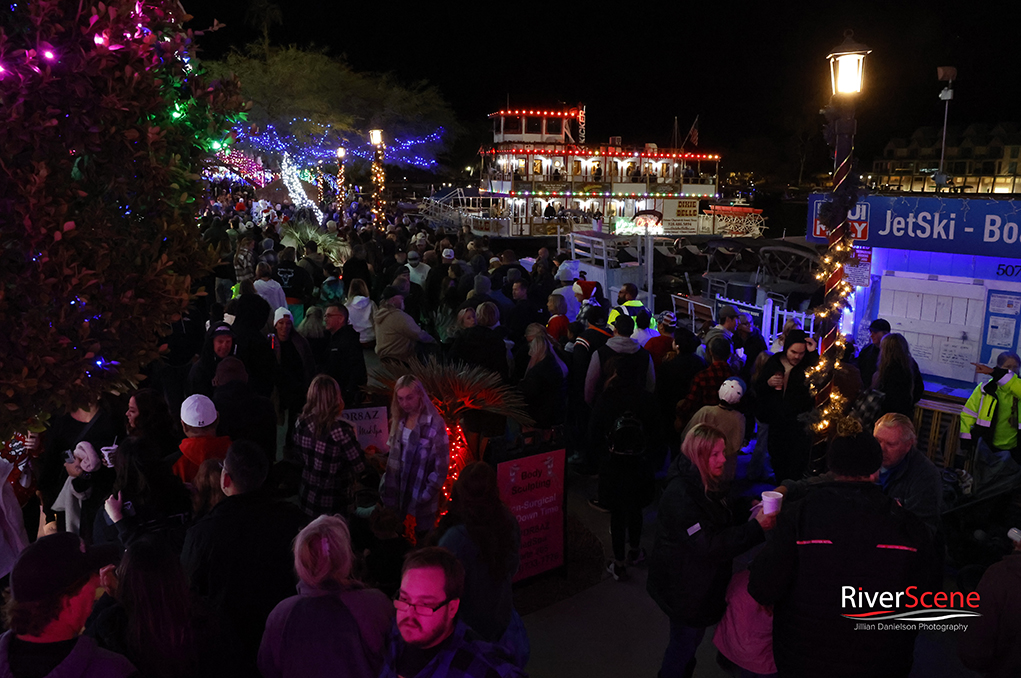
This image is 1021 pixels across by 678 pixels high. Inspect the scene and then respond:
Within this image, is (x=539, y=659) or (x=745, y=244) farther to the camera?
(x=745, y=244)

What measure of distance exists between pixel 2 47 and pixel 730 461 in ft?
13.9

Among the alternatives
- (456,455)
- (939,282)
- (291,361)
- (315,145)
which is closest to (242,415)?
(456,455)

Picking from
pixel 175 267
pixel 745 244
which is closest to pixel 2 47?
pixel 175 267

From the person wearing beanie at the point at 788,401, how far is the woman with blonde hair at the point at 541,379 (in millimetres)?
1746

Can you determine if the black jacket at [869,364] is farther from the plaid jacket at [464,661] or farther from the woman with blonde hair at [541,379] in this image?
the plaid jacket at [464,661]

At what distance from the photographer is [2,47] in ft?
8.31

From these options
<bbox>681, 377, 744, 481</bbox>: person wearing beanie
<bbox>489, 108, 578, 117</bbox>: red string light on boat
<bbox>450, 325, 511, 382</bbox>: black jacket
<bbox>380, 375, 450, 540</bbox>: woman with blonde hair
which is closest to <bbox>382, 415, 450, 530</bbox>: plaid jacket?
<bbox>380, 375, 450, 540</bbox>: woman with blonde hair

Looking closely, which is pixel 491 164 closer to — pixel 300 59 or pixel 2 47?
pixel 300 59

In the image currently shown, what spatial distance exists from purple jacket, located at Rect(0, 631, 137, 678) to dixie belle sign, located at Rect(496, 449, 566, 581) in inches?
109

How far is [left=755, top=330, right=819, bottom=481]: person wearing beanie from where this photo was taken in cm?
612

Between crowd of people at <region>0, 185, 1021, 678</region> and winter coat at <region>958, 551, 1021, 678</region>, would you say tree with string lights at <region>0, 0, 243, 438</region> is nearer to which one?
crowd of people at <region>0, 185, 1021, 678</region>

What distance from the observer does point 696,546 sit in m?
3.49

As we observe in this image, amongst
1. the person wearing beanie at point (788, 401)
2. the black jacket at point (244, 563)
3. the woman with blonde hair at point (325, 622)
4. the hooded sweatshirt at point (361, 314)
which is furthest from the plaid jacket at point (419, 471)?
the hooded sweatshirt at point (361, 314)

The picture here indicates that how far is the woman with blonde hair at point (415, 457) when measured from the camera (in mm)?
→ 4484
